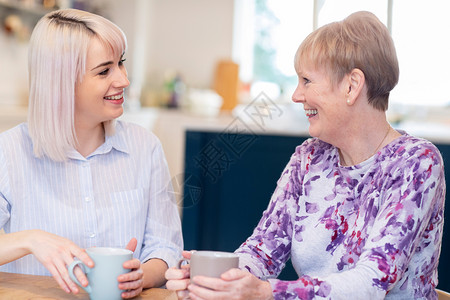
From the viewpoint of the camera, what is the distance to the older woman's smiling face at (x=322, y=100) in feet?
4.06

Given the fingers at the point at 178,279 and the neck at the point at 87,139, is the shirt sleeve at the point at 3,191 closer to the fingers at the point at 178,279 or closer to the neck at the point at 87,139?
the neck at the point at 87,139

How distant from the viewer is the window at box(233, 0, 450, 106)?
3922mm

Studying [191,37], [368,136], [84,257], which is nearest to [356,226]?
[368,136]

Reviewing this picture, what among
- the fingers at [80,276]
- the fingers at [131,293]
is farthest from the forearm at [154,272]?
the fingers at [80,276]

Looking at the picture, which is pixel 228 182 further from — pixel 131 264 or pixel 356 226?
pixel 131 264

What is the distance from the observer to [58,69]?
4.46ft

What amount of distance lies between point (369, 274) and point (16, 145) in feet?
2.80

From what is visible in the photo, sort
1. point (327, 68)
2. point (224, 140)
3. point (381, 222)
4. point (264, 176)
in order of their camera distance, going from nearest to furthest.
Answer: point (381, 222) → point (327, 68) → point (264, 176) → point (224, 140)

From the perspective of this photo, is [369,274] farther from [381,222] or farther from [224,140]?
[224,140]

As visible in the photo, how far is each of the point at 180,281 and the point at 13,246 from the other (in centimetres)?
36

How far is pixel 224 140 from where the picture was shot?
3.14 m

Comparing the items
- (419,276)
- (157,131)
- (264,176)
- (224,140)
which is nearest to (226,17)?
(157,131)

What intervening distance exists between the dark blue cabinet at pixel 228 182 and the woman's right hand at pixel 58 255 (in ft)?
5.89

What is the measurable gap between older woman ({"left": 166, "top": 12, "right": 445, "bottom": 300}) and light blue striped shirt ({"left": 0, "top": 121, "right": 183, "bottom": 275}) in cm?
26
